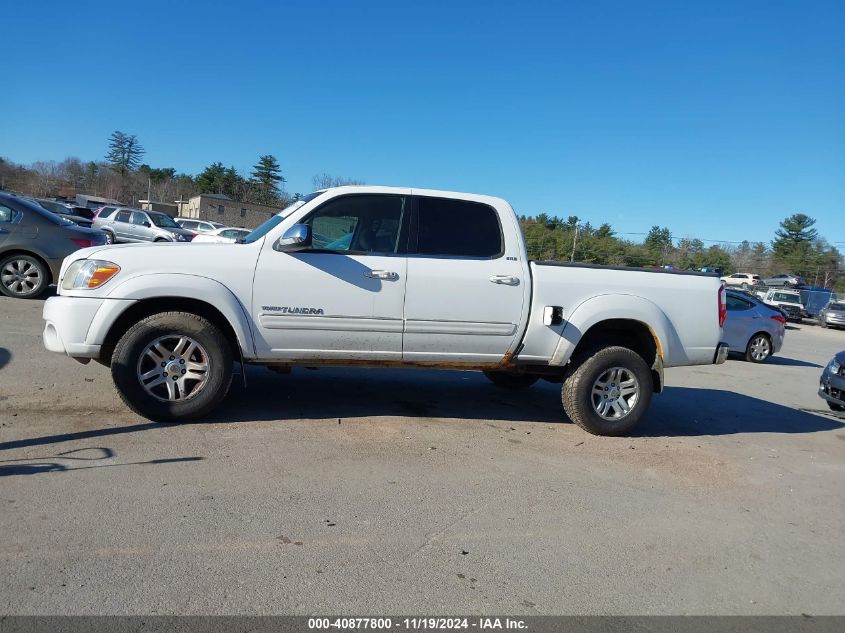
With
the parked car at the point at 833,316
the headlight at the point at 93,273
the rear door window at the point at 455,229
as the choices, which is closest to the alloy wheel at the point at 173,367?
the headlight at the point at 93,273

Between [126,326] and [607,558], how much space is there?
3.99 metres

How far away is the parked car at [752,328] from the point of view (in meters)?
13.6

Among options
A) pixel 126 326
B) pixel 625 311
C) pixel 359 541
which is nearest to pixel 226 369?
pixel 126 326

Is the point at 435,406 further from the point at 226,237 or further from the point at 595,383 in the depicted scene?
the point at 226,237

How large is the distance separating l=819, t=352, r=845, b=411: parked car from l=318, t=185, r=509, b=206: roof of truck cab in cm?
531

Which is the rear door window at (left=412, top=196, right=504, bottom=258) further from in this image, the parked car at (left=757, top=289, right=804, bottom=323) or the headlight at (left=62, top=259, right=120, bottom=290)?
the parked car at (left=757, top=289, right=804, bottom=323)

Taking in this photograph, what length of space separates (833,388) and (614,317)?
14.0ft

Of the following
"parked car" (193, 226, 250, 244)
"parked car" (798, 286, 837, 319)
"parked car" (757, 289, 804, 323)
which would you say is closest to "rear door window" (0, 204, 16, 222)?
"parked car" (193, 226, 250, 244)

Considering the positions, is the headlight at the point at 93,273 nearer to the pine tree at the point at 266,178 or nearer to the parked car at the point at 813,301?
the parked car at the point at 813,301

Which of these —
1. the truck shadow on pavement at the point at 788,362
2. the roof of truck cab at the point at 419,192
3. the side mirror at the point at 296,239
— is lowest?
the truck shadow on pavement at the point at 788,362

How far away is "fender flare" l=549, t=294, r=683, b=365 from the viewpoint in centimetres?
578

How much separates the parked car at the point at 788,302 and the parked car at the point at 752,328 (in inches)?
916

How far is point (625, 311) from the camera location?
5.86 m

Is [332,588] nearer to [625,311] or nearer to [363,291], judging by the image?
[363,291]
